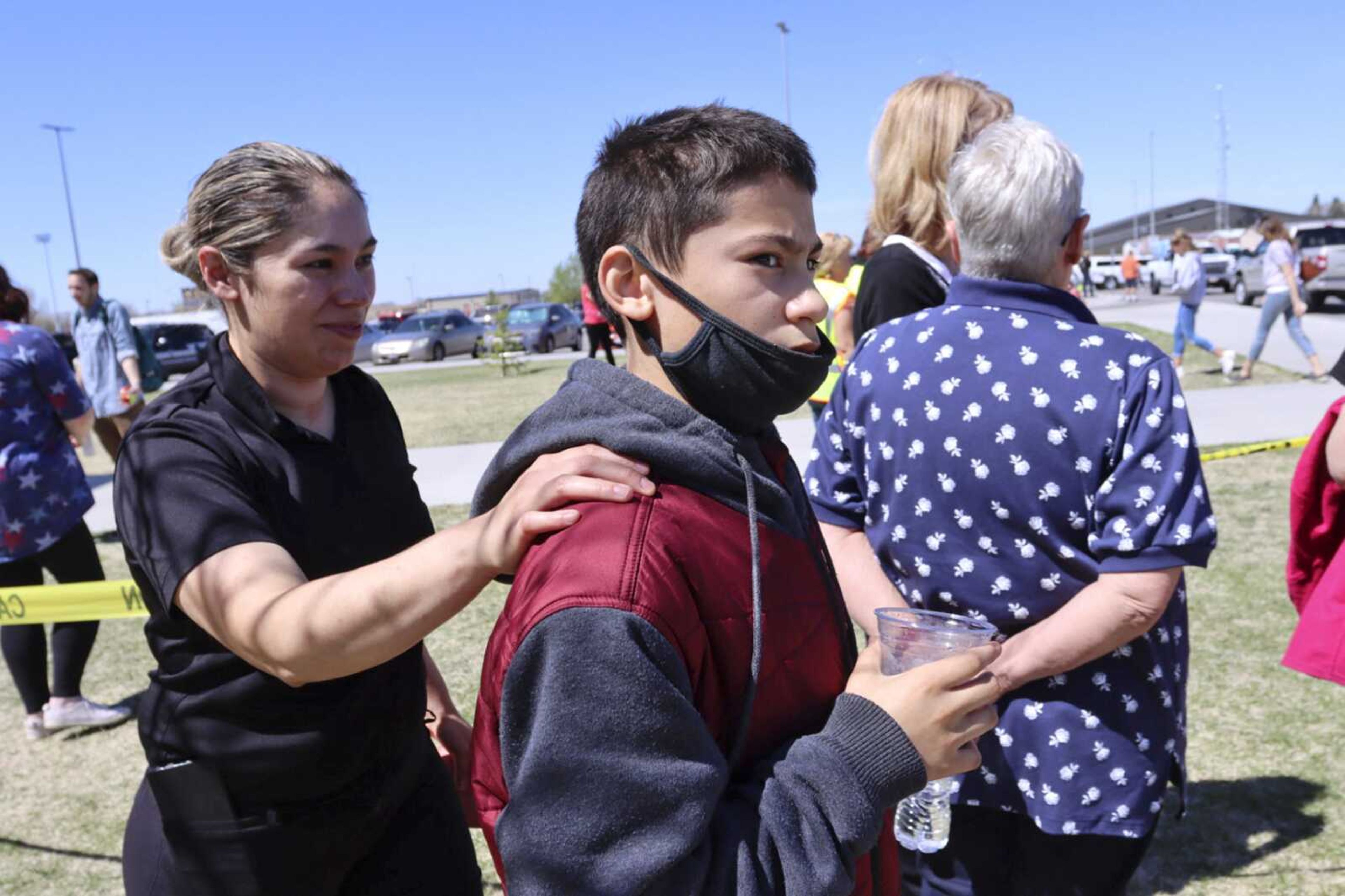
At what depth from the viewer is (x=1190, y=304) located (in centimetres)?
1386

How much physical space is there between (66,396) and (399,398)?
555 inches

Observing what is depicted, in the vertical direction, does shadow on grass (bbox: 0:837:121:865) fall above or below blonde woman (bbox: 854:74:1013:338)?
below

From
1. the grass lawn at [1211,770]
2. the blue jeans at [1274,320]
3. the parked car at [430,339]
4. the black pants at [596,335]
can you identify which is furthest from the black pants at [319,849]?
the parked car at [430,339]

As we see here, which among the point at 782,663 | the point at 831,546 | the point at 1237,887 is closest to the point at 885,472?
the point at 831,546

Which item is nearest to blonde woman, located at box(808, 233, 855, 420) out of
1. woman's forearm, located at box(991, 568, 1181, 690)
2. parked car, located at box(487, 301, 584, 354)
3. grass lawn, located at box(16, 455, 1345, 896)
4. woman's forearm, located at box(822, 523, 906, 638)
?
grass lawn, located at box(16, 455, 1345, 896)

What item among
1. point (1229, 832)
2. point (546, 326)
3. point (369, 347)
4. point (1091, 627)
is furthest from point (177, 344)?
point (1091, 627)

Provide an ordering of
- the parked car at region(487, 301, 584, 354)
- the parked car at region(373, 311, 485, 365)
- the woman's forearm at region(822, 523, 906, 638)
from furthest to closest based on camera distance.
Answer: the parked car at region(373, 311, 485, 365) → the parked car at region(487, 301, 584, 354) → the woman's forearm at region(822, 523, 906, 638)

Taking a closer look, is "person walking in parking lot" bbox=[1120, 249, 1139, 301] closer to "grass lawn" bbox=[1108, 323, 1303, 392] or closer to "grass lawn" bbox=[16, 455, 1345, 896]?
"grass lawn" bbox=[1108, 323, 1303, 392]

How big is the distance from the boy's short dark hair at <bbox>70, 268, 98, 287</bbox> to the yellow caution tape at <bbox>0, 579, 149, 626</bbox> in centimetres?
513

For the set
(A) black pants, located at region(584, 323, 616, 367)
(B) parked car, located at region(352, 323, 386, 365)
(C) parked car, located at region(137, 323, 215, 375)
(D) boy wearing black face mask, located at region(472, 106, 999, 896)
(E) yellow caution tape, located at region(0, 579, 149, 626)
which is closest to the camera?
(D) boy wearing black face mask, located at region(472, 106, 999, 896)

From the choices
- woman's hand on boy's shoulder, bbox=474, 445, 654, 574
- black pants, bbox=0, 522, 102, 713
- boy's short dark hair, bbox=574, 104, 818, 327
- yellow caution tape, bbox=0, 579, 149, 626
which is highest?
boy's short dark hair, bbox=574, 104, 818, 327

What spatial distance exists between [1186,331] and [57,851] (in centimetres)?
1362

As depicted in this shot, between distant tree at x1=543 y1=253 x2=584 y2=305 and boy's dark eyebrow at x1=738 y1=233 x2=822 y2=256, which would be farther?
distant tree at x1=543 y1=253 x2=584 y2=305

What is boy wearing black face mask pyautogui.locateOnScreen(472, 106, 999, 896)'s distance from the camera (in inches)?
45.1
